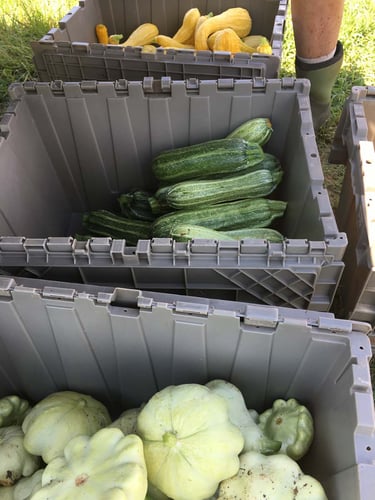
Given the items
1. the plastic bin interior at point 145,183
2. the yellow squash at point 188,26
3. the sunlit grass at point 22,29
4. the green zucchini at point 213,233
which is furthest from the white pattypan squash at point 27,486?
the sunlit grass at point 22,29

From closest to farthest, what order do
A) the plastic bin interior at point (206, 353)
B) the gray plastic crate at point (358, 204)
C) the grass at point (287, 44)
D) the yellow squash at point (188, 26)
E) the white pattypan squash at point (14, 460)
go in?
1. the plastic bin interior at point (206, 353)
2. the white pattypan squash at point (14, 460)
3. the gray plastic crate at point (358, 204)
4. the yellow squash at point (188, 26)
5. the grass at point (287, 44)

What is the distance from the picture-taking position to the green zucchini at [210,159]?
1737mm

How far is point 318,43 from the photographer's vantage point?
2.32 m

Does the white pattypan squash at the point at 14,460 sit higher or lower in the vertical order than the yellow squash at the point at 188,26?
lower

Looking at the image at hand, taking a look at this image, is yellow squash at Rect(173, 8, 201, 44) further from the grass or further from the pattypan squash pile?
the pattypan squash pile

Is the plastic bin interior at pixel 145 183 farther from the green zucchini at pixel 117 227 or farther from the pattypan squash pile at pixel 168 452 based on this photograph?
the pattypan squash pile at pixel 168 452

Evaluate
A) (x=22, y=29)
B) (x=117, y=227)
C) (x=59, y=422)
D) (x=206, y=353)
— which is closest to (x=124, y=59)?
(x=117, y=227)

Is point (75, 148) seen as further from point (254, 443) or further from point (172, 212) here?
point (254, 443)

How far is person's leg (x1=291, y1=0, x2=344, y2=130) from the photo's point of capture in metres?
2.21

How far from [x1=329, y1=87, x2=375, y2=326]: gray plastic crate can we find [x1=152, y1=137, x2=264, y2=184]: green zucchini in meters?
0.34

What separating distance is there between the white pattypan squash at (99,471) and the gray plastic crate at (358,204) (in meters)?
0.87

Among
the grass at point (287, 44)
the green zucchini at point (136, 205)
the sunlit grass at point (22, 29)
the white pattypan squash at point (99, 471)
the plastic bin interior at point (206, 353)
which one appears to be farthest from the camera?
the sunlit grass at point (22, 29)

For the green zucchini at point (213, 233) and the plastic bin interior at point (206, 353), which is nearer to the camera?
the plastic bin interior at point (206, 353)

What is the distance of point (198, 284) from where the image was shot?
1.40 metres
